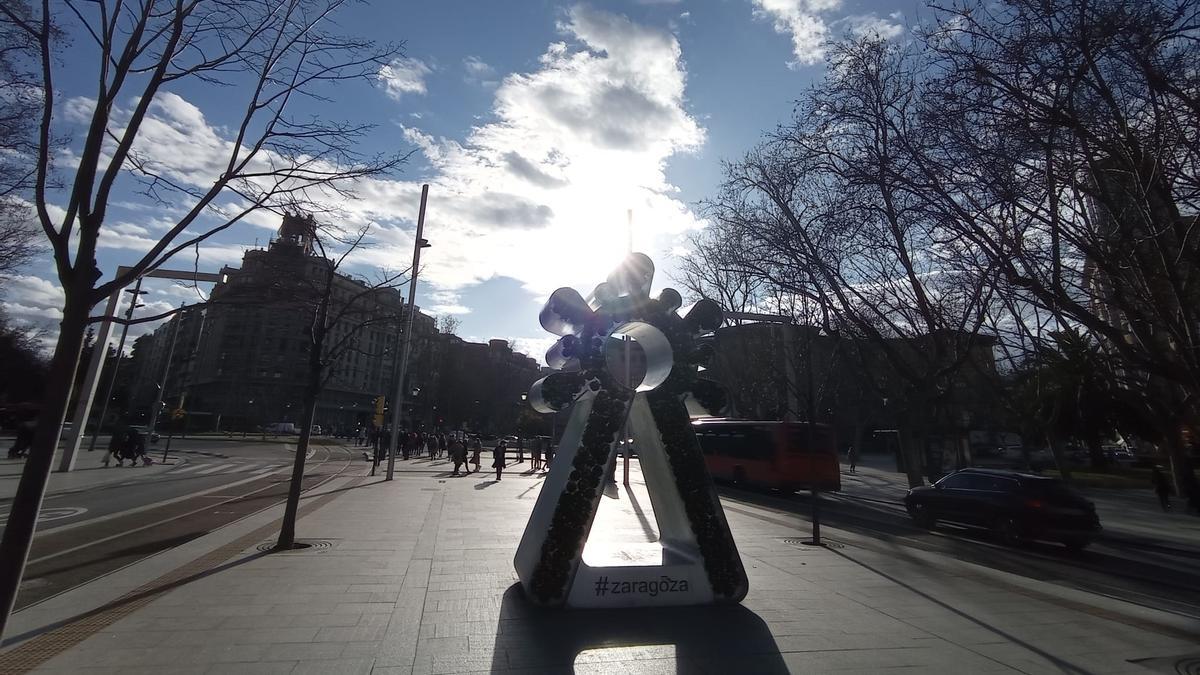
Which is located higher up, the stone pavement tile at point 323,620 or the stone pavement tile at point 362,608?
the stone pavement tile at point 362,608

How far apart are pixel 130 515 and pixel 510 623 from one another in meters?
11.3

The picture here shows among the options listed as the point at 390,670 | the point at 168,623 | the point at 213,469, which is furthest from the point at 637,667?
the point at 213,469

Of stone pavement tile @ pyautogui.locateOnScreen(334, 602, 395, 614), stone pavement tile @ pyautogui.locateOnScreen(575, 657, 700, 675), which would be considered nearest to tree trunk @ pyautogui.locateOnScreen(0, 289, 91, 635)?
stone pavement tile @ pyautogui.locateOnScreen(334, 602, 395, 614)

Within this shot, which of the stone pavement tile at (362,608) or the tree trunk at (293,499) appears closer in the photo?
the stone pavement tile at (362,608)

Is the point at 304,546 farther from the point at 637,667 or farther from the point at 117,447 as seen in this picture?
the point at 117,447

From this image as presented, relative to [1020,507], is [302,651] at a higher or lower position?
lower

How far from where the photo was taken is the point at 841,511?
61.8 feet

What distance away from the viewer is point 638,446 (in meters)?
8.02

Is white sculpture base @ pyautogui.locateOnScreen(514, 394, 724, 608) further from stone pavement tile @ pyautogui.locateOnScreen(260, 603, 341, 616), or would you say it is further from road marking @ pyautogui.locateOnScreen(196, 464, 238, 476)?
road marking @ pyautogui.locateOnScreen(196, 464, 238, 476)

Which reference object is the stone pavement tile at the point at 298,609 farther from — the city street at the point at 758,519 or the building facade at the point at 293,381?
the building facade at the point at 293,381

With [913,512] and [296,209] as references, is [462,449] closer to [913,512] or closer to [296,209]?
[913,512]

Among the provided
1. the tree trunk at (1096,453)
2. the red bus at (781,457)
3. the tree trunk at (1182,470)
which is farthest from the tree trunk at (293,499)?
the tree trunk at (1096,453)

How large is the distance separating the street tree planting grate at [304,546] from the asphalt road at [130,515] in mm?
1534

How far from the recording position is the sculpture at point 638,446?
654 cm
